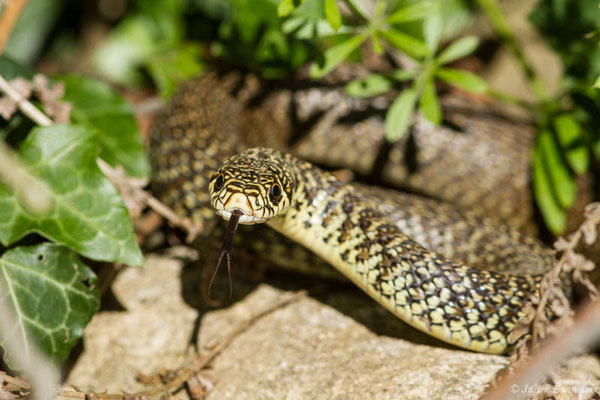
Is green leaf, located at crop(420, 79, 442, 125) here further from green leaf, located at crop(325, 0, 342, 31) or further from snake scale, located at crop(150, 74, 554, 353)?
green leaf, located at crop(325, 0, 342, 31)

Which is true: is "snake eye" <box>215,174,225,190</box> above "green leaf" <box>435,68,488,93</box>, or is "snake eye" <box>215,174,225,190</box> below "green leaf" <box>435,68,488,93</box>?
below

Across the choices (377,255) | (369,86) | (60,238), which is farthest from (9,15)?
(377,255)

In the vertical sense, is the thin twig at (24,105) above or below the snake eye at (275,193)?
above

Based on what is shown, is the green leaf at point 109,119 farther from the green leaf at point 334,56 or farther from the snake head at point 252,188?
the green leaf at point 334,56

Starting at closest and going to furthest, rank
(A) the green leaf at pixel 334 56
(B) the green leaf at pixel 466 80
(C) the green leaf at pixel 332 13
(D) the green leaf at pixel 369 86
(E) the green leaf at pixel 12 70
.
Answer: (C) the green leaf at pixel 332 13 < (E) the green leaf at pixel 12 70 < (A) the green leaf at pixel 334 56 < (B) the green leaf at pixel 466 80 < (D) the green leaf at pixel 369 86

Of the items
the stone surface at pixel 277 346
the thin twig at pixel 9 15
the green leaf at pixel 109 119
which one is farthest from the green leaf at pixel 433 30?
the thin twig at pixel 9 15

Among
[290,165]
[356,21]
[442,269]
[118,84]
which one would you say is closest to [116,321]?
[290,165]

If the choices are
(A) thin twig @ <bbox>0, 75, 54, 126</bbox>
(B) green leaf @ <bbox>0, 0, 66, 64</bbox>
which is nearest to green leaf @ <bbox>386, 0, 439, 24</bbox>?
(A) thin twig @ <bbox>0, 75, 54, 126</bbox>
